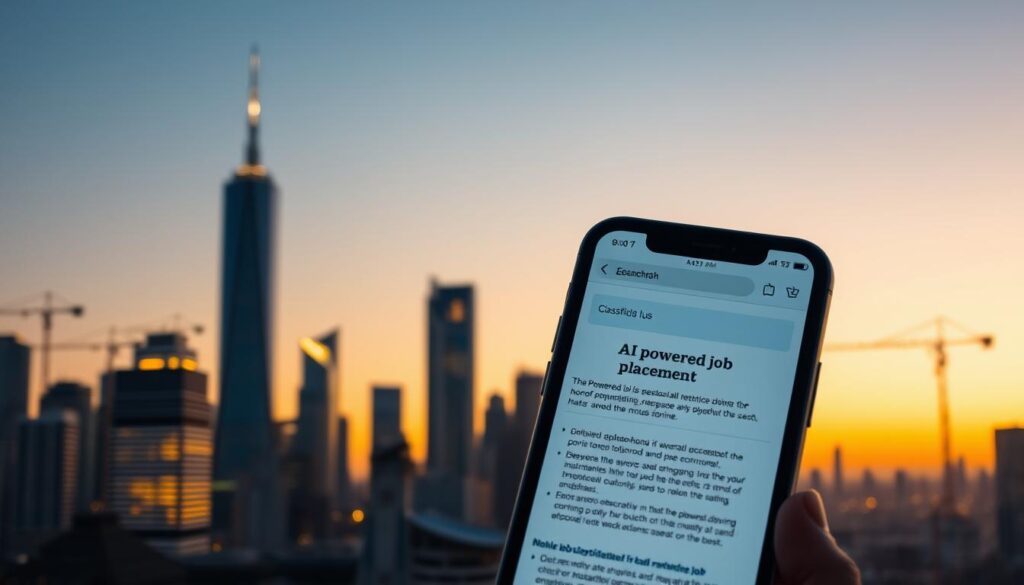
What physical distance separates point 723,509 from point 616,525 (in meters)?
0.36

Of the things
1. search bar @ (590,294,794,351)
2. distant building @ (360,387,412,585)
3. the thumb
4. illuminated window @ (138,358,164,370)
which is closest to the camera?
the thumb

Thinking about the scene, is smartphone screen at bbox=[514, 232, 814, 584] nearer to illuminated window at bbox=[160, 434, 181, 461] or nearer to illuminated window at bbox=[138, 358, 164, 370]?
illuminated window at bbox=[160, 434, 181, 461]

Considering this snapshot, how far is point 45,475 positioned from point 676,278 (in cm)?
20345

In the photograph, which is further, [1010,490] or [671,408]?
[1010,490]

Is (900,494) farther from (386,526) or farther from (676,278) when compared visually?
(676,278)

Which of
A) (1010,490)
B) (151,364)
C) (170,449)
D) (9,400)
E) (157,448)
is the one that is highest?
(151,364)

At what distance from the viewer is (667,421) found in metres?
3.40

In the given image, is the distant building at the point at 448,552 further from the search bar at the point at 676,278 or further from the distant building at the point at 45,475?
the distant building at the point at 45,475

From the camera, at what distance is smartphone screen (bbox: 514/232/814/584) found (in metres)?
3.23

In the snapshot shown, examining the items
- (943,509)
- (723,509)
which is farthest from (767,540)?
(943,509)

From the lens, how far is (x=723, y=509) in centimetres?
326

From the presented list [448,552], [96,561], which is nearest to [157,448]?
[96,561]

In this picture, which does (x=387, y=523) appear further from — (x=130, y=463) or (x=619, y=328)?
(x=130, y=463)

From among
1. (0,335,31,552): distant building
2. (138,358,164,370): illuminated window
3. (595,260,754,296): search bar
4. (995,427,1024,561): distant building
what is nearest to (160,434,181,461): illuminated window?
(138,358,164,370): illuminated window
